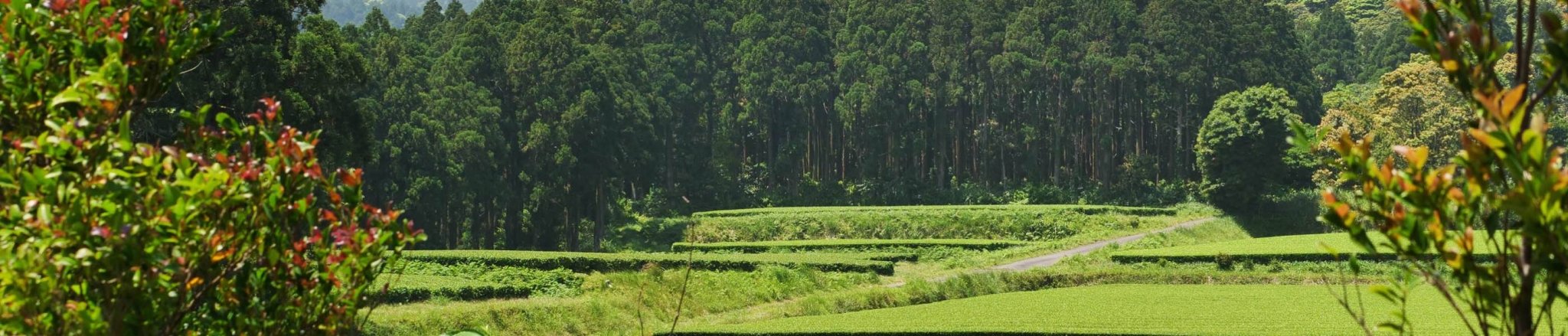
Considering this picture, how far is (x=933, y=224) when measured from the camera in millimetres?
52125

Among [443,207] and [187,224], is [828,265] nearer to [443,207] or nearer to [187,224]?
[443,207]

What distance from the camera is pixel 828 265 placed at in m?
35.3

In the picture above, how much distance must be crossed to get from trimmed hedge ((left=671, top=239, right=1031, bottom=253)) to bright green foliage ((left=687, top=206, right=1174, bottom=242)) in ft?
8.85

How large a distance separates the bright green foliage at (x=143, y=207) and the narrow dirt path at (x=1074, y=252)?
2992 centimetres

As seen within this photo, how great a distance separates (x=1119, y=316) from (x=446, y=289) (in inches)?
444

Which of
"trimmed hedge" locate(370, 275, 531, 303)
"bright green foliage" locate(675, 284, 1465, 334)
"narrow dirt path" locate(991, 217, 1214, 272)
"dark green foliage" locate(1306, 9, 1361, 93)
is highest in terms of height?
"dark green foliage" locate(1306, 9, 1361, 93)

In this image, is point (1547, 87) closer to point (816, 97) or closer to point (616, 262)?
point (616, 262)

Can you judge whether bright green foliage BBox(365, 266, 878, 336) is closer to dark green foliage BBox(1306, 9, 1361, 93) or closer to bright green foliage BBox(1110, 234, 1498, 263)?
bright green foliage BBox(1110, 234, 1498, 263)

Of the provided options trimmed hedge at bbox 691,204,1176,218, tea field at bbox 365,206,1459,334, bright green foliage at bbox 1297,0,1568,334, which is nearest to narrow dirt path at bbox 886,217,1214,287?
tea field at bbox 365,206,1459,334

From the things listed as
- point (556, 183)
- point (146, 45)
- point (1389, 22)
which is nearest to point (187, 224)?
point (146, 45)

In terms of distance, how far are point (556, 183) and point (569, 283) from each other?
21.0 meters

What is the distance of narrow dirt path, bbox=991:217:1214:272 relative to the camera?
37938 millimetres

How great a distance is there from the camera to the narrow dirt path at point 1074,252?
37.9m

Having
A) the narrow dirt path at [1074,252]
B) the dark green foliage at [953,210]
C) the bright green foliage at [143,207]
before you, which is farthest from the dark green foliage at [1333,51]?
the bright green foliage at [143,207]
